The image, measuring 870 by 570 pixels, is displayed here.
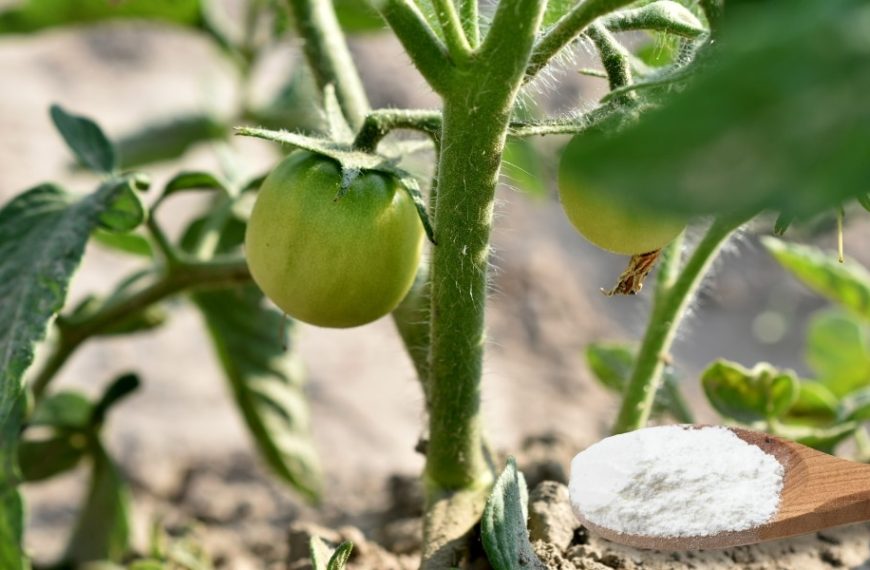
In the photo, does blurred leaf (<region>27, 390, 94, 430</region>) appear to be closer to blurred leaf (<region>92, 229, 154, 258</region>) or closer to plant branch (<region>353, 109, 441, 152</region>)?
blurred leaf (<region>92, 229, 154, 258</region>)

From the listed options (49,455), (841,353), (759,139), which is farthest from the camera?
(841,353)

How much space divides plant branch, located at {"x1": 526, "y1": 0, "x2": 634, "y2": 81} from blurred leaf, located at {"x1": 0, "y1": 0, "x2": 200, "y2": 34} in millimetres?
1049

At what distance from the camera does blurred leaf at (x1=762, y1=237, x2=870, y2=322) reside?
1388mm

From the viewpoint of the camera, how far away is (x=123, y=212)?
3.36 ft

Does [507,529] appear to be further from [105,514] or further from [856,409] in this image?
[105,514]

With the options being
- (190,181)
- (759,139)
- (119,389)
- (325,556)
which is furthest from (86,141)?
(759,139)

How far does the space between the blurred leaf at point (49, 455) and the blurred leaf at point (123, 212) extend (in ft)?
1.54

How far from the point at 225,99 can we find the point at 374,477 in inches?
51.6

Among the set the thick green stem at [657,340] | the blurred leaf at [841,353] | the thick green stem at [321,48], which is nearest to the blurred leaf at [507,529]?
the thick green stem at [657,340]

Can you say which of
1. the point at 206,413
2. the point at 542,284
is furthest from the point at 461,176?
the point at 542,284

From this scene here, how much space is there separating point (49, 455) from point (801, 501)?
98 centimetres

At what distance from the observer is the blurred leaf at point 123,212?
100 centimetres

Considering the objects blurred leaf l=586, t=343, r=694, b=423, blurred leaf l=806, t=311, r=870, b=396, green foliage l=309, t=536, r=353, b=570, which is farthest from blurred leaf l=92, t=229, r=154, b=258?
blurred leaf l=806, t=311, r=870, b=396

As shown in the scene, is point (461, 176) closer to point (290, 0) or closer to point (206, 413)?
point (290, 0)
